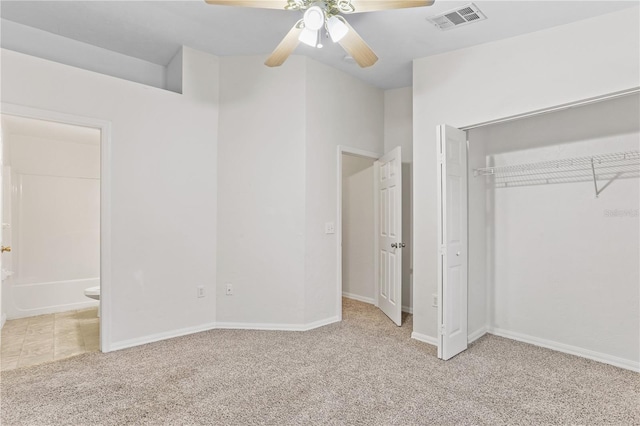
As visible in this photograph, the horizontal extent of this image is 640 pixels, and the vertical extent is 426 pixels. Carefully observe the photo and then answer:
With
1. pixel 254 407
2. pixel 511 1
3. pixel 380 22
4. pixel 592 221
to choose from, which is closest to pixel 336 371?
pixel 254 407

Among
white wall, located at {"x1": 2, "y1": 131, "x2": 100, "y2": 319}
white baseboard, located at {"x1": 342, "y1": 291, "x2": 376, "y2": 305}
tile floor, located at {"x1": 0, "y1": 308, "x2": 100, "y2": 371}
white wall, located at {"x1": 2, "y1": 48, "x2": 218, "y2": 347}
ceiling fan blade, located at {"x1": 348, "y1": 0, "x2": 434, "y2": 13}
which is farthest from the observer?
white baseboard, located at {"x1": 342, "y1": 291, "x2": 376, "y2": 305}

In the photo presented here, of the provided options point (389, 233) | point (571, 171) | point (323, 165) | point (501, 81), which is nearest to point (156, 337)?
point (323, 165)

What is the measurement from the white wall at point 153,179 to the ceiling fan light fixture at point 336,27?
1886 mm

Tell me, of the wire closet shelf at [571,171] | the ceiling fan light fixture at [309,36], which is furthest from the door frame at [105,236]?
the wire closet shelf at [571,171]

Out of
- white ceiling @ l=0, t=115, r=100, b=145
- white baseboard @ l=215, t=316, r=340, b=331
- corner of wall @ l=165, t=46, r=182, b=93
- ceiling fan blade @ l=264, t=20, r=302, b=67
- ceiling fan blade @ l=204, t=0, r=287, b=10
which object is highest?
corner of wall @ l=165, t=46, r=182, b=93

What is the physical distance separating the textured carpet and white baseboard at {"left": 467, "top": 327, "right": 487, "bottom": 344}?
4.8 inches

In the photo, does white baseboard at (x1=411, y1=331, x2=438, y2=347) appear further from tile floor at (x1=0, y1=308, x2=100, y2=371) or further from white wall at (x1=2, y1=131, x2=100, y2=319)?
white wall at (x1=2, y1=131, x2=100, y2=319)

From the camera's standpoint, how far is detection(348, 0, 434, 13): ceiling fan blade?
205 centimetres

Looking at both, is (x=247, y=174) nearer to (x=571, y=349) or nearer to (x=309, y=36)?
(x=309, y=36)

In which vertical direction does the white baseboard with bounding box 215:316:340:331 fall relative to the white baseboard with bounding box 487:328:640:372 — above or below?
above

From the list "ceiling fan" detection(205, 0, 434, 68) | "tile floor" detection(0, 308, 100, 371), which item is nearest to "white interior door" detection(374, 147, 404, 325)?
"ceiling fan" detection(205, 0, 434, 68)

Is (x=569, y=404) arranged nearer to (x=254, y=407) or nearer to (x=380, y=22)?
(x=254, y=407)

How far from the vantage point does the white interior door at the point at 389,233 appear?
4.00 m

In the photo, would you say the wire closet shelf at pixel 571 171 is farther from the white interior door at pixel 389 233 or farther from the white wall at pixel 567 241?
the white interior door at pixel 389 233
